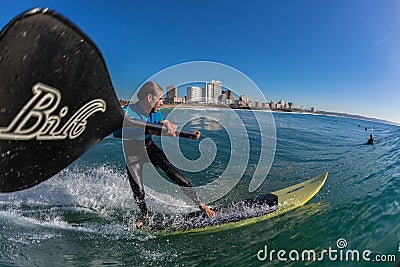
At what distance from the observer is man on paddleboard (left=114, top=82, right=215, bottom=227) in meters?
3.33

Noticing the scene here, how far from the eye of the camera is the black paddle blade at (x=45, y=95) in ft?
4.60

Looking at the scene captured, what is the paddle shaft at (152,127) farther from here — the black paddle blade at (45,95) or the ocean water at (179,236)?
the ocean water at (179,236)

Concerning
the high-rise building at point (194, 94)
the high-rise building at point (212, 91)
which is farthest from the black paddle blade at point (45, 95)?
the high-rise building at point (212, 91)

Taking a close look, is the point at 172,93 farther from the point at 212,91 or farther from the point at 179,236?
the point at 179,236

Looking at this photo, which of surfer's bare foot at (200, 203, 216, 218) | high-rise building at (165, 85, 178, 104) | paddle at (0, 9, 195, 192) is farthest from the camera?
surfer's bare foot at (200, 203, 216, 218)

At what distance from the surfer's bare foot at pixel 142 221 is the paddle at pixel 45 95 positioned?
153 centimetres

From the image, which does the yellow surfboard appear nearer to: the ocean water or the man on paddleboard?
the ocean water

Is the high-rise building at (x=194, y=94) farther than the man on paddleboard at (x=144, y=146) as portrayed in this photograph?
No

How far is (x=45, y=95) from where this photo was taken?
169cm

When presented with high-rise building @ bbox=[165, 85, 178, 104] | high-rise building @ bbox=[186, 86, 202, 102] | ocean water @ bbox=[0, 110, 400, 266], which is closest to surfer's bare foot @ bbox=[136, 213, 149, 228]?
ocean water @ bbox=[0, 110, 400, 266]

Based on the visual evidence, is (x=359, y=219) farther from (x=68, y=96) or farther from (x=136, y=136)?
(x=68, y=96)

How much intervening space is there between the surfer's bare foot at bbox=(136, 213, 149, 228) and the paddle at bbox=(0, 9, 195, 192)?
5.02ft

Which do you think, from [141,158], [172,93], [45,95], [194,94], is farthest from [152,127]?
[45,95]

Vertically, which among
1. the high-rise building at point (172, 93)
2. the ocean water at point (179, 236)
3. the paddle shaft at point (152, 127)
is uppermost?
the high-rise building at point (172, 93)
